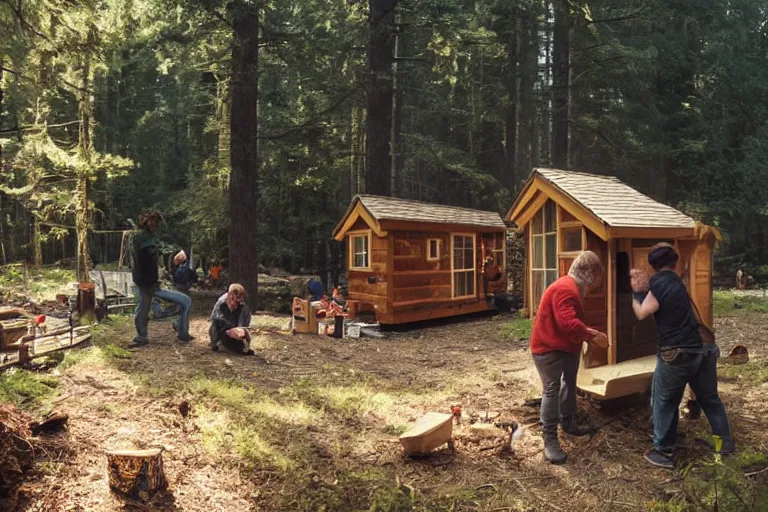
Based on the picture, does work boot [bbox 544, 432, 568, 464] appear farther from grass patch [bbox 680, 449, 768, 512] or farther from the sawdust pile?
the sawdust pile

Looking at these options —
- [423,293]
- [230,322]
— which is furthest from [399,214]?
[230,322]

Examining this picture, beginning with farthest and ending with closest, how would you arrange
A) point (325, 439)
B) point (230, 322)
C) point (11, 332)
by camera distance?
point (230, 322), point (11, 332), point (325, 439)

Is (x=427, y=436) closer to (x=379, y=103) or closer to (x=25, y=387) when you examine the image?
(x=25, y=387)

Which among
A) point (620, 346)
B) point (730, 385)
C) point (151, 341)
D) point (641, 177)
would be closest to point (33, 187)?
point (151, 341)

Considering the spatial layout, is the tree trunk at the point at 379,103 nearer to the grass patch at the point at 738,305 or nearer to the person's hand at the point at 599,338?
the grass patch at the point at 738,305

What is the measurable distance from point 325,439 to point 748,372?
18.8 feet

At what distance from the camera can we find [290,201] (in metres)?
19.9

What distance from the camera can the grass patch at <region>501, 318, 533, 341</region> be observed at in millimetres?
10695

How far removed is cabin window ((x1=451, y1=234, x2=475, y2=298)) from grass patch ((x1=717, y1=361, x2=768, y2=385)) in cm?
658

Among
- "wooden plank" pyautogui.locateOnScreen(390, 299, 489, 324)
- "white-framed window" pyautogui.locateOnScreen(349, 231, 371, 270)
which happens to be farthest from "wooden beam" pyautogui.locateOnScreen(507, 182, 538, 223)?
"white-framed window" pyautogui.locateOnScreen(349, 231, 371, 270)

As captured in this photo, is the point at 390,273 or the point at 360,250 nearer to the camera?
the point at 390,273

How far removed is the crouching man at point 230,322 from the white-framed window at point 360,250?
4423 mm

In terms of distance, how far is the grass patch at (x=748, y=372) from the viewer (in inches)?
264

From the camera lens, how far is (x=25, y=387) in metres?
5.29
